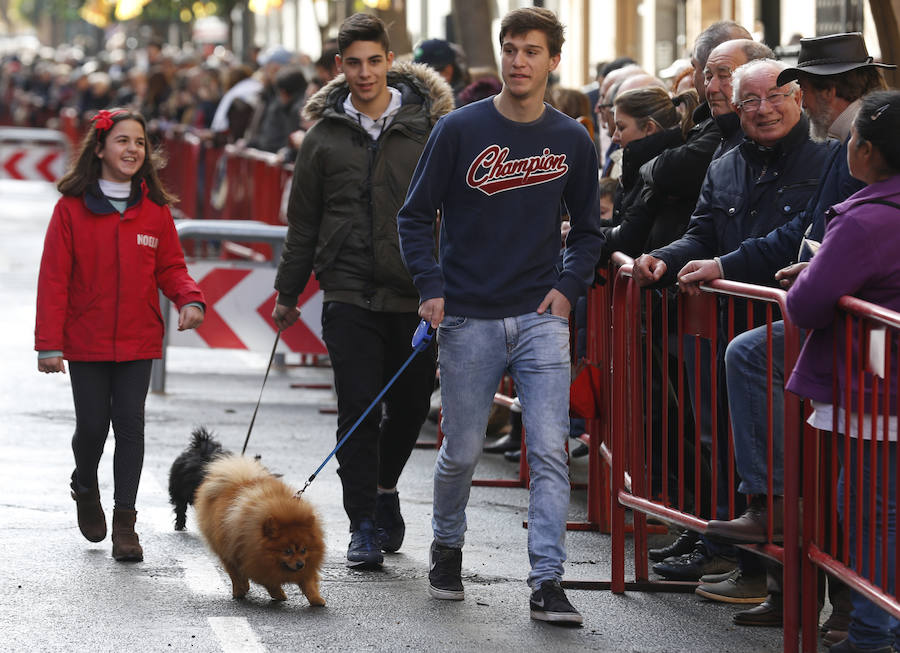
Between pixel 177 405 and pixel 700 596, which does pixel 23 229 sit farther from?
pixel 700 596

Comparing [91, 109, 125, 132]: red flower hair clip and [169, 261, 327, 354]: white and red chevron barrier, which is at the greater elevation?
[91, 109, 125, 132]: red flower hair clip

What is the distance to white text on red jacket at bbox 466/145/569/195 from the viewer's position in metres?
6.46

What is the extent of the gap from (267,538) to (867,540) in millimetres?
2201

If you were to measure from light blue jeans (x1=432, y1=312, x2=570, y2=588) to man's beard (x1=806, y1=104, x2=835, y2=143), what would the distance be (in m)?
1.16

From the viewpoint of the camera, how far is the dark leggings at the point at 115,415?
24.6ft

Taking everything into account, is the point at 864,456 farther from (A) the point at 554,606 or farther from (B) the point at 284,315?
(B) the point at 284,315

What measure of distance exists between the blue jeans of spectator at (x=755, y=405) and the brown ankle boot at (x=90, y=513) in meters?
2.86

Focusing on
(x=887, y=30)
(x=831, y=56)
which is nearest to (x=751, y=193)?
(x=831, y=56)

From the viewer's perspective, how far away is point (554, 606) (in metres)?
6.46

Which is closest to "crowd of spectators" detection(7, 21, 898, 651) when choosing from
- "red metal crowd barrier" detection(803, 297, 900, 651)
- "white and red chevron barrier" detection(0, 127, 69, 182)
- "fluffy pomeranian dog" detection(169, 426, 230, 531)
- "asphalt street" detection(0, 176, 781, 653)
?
"red metal crowd barrier" detection(803, 297, 900, 651)

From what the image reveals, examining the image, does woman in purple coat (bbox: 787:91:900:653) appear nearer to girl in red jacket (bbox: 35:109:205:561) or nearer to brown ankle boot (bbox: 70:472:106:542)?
girl in red jacket (bbox: 35:109:205:561)

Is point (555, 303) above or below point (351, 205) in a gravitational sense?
below

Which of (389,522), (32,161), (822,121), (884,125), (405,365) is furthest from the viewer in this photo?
(32,161)

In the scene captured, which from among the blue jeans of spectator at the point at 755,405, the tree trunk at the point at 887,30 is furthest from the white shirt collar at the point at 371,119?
the tree trunk at the point at 887,30
